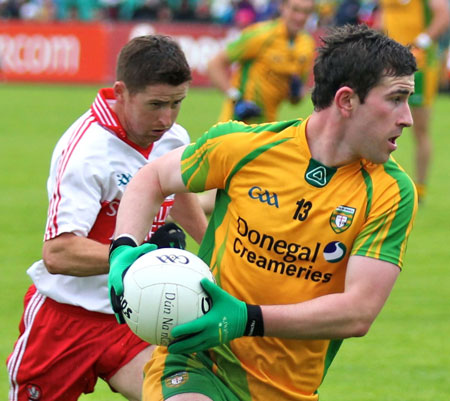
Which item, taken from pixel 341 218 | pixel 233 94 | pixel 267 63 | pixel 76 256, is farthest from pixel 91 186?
pixel 267 63

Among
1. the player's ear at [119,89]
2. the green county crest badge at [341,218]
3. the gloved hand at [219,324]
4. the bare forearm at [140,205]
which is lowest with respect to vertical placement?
the gloved hand at [219,324]

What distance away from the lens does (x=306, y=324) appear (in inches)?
132

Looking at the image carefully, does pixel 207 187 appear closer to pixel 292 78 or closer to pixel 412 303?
pixel 412 303

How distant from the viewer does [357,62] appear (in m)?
3.46

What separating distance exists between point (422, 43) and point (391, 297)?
14.1ft

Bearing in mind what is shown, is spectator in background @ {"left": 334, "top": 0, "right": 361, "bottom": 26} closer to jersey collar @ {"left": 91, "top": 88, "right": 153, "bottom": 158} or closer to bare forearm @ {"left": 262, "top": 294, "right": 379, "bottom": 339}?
jersey collar @ {"left": 91, "top": 88, "right": 153, "bottom": 158}

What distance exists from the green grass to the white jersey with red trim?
150 centimetres

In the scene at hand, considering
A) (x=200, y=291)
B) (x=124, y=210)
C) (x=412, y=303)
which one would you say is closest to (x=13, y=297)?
(x=412, y=303)

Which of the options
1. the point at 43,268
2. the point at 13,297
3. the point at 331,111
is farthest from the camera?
the point at 13,297

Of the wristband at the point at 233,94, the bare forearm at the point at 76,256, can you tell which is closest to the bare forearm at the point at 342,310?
the bare forearm at the point at 76,256

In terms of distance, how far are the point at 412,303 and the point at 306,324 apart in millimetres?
4627

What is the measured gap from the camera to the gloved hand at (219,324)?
3285 millimetres

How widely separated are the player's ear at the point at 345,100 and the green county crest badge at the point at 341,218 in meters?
0.32

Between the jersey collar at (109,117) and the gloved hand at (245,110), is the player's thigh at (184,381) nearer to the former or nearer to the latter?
the jersey collar at (109,117)
